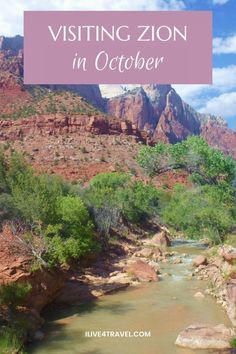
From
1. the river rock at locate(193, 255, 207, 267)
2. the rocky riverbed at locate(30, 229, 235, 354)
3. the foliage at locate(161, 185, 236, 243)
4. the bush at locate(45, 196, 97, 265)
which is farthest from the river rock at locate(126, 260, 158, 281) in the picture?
the foliage at locate(161, 185, 236, 243)

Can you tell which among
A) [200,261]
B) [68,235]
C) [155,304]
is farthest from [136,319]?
[200,261]

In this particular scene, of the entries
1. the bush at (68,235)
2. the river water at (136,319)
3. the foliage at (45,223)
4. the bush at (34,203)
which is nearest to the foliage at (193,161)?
the bush at (68,235)

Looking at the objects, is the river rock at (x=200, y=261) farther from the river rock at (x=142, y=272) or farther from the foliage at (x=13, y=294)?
the foliage at (x=13, y=294)

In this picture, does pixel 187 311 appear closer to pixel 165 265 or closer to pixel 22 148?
pixel 165 265

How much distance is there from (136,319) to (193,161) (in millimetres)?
7349

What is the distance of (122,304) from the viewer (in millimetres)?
23266

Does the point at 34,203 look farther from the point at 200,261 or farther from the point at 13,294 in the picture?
the point at 200,261

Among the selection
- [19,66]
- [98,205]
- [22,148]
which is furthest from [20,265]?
[19,66]

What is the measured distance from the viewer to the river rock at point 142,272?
2889cm

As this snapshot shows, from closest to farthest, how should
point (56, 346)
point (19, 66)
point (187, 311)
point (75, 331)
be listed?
point (56, 346) < point (75, 331) < point (187, 311) < point (19, 66)

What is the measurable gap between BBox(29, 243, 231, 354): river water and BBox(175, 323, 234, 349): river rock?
274 millimetres

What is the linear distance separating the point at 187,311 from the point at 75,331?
18.6 ft

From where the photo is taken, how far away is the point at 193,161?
19.6 metres

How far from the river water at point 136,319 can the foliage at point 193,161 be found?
20.1 feet
